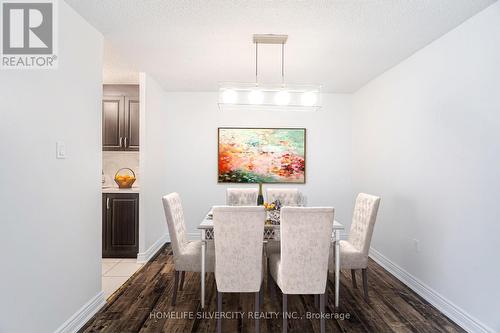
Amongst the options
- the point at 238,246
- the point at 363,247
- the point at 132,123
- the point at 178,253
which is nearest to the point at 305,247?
the point at 238,246

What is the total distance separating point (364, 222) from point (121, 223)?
3063 mm

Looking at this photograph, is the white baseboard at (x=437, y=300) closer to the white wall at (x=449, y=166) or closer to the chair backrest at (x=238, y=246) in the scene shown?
the white wall at (x=449, y=166)

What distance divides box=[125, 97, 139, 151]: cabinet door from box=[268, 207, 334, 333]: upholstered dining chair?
295 cm

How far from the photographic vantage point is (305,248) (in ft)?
7.39

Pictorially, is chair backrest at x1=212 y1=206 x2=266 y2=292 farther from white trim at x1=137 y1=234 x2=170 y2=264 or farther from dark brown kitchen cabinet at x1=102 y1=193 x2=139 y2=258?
dark brown kitchen cabinet at x1=102 y1=193 x2=139 y2=258

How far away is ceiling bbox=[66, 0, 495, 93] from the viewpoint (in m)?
2.25

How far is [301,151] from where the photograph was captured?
4918 mm

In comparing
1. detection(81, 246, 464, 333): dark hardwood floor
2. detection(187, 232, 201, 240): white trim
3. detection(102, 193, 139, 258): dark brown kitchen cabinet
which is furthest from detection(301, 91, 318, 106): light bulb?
detection(187, 232, 201, 240): white trim

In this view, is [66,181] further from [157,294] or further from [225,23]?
[225,23]

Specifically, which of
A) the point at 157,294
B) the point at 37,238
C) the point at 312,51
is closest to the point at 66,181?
the point at 37,238

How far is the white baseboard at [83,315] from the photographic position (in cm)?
221

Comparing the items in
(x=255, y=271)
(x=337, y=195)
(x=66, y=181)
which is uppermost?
(x=66, y=181)

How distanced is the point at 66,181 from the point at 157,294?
148cm

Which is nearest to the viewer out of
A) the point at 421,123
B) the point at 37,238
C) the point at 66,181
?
the point at 37,238
